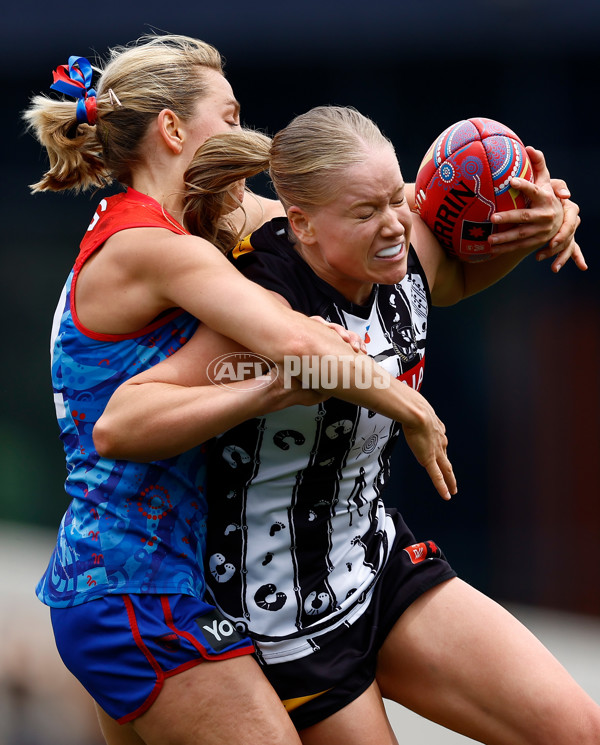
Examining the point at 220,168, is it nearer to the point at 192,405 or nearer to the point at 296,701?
the point at 192,405

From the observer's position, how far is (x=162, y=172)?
2637 millimetres

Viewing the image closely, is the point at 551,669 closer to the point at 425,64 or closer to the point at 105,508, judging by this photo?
the point at 105,508

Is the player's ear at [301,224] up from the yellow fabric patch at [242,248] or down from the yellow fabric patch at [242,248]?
up

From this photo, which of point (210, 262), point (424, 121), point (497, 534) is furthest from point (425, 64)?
point (210, 262)

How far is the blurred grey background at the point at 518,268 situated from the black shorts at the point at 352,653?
12.7 ft

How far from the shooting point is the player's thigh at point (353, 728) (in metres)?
2.56

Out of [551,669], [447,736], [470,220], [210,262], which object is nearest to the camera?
[210,262]

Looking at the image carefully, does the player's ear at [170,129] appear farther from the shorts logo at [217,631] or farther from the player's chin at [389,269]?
the shorts logo at [217,631]

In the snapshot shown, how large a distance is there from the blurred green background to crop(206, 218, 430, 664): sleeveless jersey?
4223mm

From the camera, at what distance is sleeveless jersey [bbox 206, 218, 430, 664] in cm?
248

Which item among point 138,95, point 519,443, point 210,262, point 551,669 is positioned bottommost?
point 519,443

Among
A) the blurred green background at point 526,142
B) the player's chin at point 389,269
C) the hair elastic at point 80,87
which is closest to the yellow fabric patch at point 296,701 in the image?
the player's chin at point 389,269

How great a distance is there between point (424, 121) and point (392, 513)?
4501 mm

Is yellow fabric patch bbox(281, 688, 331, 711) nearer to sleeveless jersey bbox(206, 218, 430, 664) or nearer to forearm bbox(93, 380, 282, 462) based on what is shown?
sleeveless jersey bbox(206, 218, 430, 664)
